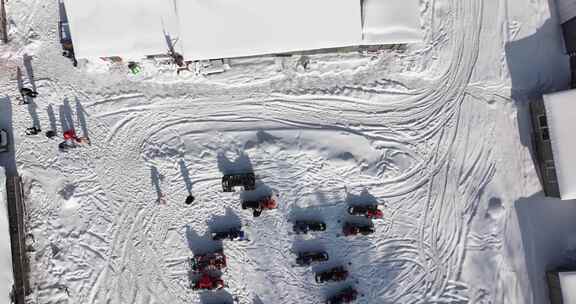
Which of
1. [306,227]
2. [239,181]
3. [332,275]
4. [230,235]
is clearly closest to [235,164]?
[239,181]

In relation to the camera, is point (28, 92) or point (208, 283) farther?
point (28, 92)

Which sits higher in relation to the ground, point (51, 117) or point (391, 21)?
point (391, 21)

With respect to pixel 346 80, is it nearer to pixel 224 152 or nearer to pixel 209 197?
pixel 224 152

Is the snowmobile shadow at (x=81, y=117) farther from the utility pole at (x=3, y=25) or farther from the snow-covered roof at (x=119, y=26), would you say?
the utility pole at (x=3, y=25)

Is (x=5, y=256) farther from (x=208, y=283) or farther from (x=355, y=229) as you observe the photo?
(x=355, y=229)

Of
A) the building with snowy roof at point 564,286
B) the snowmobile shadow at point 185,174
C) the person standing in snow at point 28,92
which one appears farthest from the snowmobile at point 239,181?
the building with snowy roof at point 564,286

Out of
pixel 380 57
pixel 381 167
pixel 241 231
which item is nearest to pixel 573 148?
→ pixel 381 167

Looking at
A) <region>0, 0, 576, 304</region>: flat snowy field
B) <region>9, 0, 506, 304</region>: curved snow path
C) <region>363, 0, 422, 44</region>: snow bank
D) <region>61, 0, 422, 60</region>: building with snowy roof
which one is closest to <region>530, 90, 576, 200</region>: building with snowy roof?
<region>0, 0, 576, 304</region>: flat snowy field

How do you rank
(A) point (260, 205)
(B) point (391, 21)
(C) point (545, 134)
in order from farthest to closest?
1. (A) point (260, 205)
2. (C) point (545, 134)
3. (B) point (391, 21)
